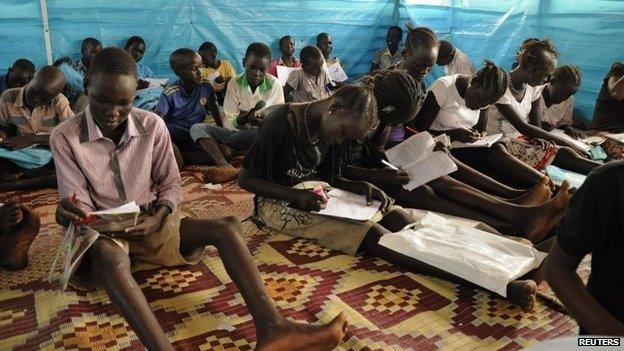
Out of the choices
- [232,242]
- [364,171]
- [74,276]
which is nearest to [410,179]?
[364,171]

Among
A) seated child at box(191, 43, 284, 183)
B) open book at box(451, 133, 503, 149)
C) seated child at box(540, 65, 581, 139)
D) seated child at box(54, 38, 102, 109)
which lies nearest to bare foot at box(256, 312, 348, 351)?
open book at box(451, 133, 503, 149)

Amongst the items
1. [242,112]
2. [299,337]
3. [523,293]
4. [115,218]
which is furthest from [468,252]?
[242,112]

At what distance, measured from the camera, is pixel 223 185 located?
10.7ft

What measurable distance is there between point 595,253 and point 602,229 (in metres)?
0.13

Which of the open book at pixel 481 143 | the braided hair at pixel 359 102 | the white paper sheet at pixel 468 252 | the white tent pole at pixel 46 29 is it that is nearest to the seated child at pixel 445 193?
the open book at pixel 481 143

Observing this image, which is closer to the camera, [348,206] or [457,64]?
[348,206]

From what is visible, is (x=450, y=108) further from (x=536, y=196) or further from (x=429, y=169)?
(x=536, y=196)

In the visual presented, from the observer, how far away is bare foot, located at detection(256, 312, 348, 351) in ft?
4.35

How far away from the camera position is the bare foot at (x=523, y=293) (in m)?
1.62

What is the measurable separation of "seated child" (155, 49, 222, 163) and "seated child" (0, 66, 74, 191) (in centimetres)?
79

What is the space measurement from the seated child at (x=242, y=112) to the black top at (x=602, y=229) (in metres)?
2.76

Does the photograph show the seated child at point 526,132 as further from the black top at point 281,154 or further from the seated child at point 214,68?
the seated child at point 214,68

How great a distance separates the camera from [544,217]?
2.19 m

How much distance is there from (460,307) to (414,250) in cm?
27
